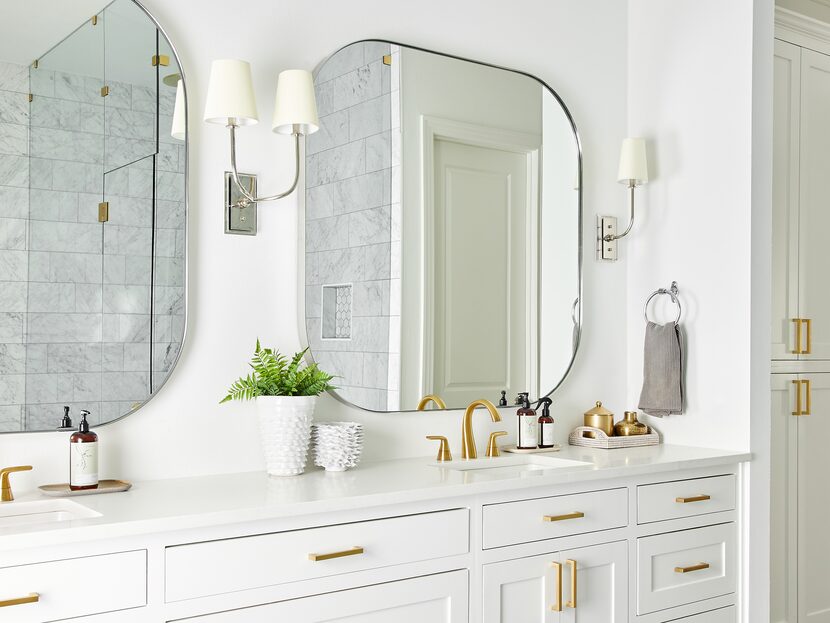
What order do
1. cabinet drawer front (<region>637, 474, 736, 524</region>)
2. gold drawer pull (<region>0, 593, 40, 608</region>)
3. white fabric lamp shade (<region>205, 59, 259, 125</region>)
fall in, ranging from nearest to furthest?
gold drawer pull (<region>0, 593, 40, 608</region>), white fabric lamp shade (<region>205, 59, 259, 125</region>), cabinet drawer front (<region>637, 474, 736, 524</region>)

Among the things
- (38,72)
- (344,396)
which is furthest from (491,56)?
(38,72)

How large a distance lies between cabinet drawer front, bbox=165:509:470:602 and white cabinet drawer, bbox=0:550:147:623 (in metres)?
0.07

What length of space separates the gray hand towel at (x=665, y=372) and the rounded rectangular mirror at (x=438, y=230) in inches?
10.7

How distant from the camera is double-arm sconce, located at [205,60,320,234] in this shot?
2053 mm

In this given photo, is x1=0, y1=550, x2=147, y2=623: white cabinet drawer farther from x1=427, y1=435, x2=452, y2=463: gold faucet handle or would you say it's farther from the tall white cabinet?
the tall white cabinet

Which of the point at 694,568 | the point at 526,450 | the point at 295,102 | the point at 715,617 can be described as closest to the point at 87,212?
the point at 295,102

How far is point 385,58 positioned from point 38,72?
94 centimetres

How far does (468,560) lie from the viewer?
2.06 metres

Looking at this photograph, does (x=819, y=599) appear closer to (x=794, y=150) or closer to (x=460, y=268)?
(x=794, y=150)

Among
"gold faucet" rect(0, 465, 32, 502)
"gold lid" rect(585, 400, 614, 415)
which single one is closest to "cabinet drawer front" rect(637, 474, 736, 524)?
"gold lid" rect(585, 400, 614, 415)

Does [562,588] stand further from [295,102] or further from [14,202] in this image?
[14,202]

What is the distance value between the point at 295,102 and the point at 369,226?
42 cm

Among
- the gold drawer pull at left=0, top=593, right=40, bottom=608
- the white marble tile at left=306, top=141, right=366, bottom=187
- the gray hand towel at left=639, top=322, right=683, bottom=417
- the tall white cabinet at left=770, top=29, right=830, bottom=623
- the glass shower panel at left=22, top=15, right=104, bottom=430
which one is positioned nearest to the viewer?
the gold drawer pull at left=0, top=593, right=40, bottom=608

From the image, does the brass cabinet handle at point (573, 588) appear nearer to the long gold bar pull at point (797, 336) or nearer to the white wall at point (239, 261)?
the white wall at point (239, 261)
